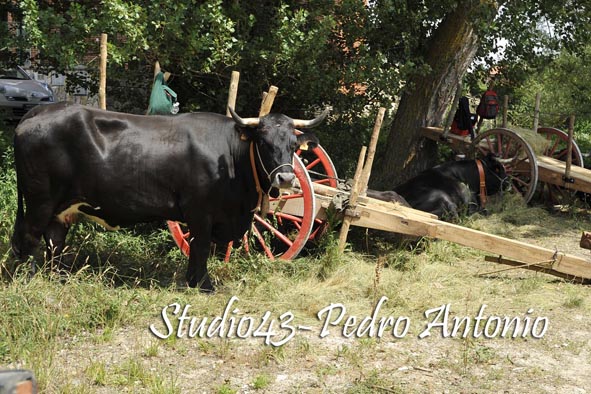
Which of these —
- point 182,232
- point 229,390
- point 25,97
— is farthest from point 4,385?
point 25,97

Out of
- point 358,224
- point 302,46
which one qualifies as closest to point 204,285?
point 358,224

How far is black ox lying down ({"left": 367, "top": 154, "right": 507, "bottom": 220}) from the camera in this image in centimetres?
991

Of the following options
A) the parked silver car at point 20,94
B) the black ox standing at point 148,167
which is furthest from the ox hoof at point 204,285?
the parked silver car at point 20,94

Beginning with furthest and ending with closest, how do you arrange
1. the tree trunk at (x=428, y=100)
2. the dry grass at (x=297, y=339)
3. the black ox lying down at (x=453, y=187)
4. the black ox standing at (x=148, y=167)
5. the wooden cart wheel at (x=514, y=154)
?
1. the tree trunk at (x=428, y=100)
2. the wooden cart wheel at (x=514, y=154)
3. the black ox lying down at (x=453, y=187)
4. the black ox standing at (x=148, y=167)
5. the dry grass at (x=297, y=339)

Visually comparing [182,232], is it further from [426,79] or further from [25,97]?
[25,97]

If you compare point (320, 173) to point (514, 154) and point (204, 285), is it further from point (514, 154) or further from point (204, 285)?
point (514, 154)

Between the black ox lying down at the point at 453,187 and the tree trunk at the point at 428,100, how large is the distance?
1225mm

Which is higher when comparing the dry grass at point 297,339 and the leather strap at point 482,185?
the leather strap at point 482,185

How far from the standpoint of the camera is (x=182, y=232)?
768cm

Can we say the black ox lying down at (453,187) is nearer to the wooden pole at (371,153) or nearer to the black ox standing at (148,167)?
the wooden pole at (371,153)

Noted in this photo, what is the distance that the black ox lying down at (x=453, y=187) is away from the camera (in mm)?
9914

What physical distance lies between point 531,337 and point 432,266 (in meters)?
2.02

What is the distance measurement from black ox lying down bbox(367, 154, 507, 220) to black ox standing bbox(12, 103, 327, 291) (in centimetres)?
352

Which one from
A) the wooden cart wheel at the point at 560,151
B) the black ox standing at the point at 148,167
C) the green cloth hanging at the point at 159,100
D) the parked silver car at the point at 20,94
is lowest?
the parked silver car at the point at 20,94
